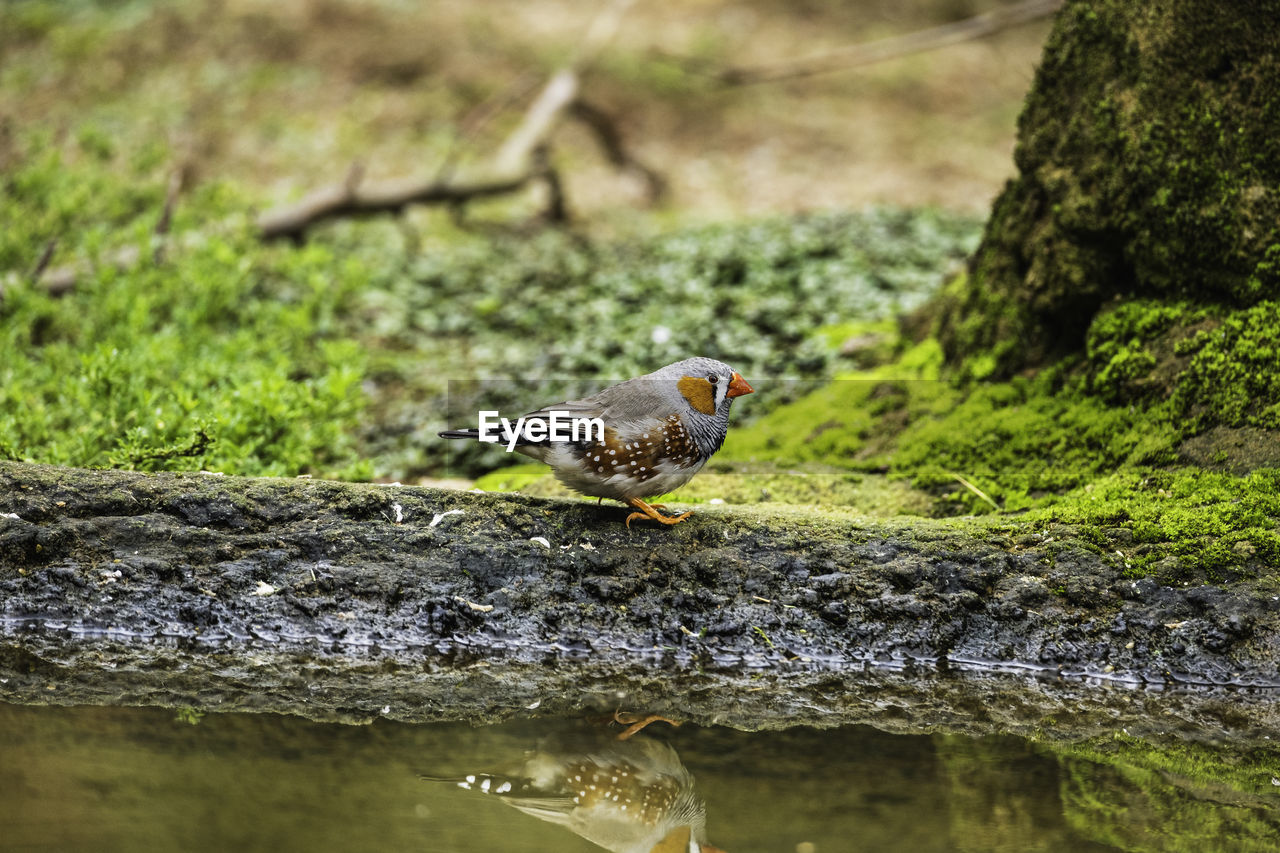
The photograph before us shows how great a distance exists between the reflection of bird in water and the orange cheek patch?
1.40 meters

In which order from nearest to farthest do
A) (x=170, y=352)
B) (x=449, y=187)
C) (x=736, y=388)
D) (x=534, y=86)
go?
(x=736, y=388), (x=170, y=352), (x=449, y=187), (x=534, y=86)

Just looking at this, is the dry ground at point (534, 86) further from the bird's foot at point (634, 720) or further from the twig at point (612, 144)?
the bird's foot at point (634, 720)

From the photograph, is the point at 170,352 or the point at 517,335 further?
the point at 517,335

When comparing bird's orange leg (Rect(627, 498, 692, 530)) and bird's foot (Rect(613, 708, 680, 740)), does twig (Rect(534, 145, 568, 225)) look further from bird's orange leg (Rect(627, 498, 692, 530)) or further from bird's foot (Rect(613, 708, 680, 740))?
bird's foot (Rect(613, 708, 680, 740))

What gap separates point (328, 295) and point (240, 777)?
275 inches

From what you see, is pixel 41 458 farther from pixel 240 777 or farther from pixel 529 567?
pixel 240 777

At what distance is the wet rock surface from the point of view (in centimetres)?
370

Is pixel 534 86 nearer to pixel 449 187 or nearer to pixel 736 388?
pixel 449 187

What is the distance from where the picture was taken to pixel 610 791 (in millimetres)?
2826

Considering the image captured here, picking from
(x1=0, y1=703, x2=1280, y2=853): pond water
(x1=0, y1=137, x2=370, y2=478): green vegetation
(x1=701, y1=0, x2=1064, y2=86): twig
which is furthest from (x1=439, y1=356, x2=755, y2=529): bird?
(x1=701, y1=0, x2=1064, y2=86): twig

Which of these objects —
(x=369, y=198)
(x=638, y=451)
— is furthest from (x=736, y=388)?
(x=369, y=198)

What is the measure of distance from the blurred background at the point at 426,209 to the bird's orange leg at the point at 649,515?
2.09 metres

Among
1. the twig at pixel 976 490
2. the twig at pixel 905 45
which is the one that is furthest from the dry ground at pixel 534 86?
the twig at pixel 976 490

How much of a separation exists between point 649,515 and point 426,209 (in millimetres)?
8953
